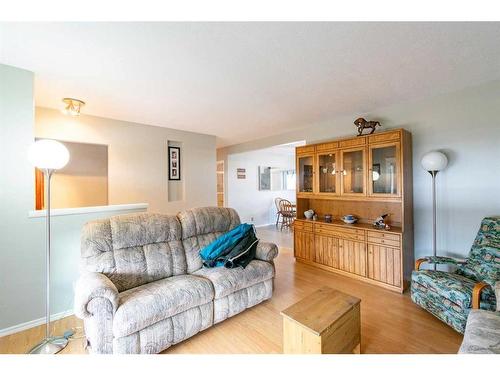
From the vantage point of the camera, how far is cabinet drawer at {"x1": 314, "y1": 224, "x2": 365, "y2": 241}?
2809mm

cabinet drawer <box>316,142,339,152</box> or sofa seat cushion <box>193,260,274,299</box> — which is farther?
cabinet drawer <box>316,142,339,152</box>

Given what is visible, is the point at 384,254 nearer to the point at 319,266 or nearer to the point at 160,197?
the point at 319,266

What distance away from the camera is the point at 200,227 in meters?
2.42

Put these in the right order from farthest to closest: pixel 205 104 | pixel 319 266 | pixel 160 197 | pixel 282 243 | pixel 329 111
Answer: pixel 282 243 → pixel 160 197 → pixel 319 266 → pixel 329 111 → pixel 205 104

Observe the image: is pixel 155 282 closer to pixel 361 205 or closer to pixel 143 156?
pixel 143 156

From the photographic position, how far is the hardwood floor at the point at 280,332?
5.34ft

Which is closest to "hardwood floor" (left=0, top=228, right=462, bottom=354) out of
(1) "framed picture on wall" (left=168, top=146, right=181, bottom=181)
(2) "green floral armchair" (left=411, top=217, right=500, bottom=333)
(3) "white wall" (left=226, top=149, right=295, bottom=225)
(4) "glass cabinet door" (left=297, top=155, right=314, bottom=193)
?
(2) "green floral armchair" (left=411, top=217, right=500, bottom=333)

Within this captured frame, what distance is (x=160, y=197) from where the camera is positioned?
3807 mm

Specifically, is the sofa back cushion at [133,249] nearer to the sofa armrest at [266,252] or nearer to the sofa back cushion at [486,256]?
the sofa armrest at [266,252]

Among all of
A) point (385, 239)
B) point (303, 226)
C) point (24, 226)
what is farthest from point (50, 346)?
point (385, 239)

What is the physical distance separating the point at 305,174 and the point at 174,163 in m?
2.43

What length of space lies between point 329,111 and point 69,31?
2.85m

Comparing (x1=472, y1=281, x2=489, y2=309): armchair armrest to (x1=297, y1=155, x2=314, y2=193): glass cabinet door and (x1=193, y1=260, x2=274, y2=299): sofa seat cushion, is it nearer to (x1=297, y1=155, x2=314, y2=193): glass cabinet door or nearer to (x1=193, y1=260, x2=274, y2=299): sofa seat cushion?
(x1=193, y1=260, x2=274, y2=299): sofa seat cushion
